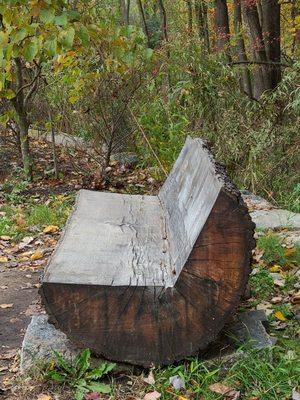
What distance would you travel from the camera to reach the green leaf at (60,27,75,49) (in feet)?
13.7

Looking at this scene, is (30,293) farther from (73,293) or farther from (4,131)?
(4,131)

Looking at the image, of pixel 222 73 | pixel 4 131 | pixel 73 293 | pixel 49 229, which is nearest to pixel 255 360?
pixel 73 293

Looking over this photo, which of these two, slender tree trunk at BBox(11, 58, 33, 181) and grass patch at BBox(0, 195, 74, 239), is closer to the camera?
grass patch at BBox(0, 195, 74, 239)

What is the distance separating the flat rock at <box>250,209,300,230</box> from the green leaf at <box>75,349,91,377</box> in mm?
2493

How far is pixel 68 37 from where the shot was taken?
4.19 metres

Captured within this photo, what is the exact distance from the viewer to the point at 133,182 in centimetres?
837

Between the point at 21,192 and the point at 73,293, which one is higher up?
the point at 73,293

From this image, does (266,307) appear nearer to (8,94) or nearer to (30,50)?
(30,50)

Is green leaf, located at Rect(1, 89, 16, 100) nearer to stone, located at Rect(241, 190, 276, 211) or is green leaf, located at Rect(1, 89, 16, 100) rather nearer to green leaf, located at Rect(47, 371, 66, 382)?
stone, located at Rect(241, 190, 276, 211)

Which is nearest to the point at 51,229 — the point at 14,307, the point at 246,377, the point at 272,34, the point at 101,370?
the point at 14,307

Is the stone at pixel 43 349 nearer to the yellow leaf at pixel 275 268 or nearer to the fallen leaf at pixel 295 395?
the fallen leaf at pixel 295 395

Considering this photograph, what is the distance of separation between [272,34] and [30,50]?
19.7ft

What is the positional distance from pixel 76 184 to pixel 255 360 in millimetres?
5959

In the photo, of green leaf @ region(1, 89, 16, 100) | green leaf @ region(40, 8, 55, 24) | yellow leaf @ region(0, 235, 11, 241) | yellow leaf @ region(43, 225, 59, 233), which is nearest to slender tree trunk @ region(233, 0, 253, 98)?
green leaf @ region(1, 89, 16, 100)
